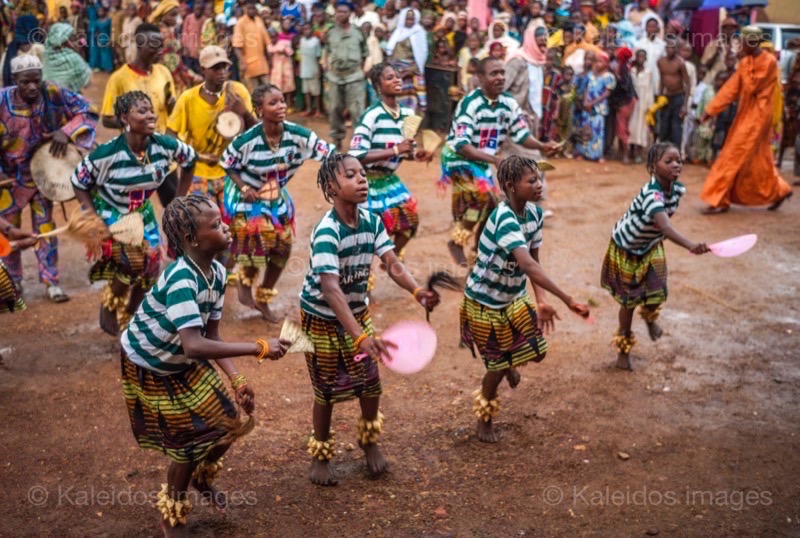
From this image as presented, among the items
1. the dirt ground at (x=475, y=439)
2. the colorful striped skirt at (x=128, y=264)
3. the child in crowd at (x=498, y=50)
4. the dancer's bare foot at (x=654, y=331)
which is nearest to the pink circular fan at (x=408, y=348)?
the dirt ground at (x=475, y=439)

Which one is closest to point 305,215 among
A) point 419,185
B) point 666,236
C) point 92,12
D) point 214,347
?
point 419,185

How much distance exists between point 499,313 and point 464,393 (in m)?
1.09

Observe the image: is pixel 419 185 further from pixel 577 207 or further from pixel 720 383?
pixel 720 383

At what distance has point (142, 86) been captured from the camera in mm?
7848

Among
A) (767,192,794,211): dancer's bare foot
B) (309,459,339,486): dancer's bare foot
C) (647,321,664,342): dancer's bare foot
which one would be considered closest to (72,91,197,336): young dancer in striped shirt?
(309,459,339,486): dancer's bare foot

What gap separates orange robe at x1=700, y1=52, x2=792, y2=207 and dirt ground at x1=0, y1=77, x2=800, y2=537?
2.81 meters

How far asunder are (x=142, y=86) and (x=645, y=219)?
175 inches

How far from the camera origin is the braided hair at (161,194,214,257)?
404 cm

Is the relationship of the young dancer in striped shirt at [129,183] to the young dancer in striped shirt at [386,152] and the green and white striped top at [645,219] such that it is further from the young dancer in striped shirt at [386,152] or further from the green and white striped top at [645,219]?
the green and white striped top at [645,219]

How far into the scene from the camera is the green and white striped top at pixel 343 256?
4.50 metres

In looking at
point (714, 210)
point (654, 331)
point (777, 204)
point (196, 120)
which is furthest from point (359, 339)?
point (777, 204)

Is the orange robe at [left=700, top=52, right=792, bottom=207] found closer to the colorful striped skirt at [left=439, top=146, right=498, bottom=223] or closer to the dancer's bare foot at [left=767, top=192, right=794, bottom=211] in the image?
the dancer's bare foot at [left=767, top=192, right=794, bottom=211]

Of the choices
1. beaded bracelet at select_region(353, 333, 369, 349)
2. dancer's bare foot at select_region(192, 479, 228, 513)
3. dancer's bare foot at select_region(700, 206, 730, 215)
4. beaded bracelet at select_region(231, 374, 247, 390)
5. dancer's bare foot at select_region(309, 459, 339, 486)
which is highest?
beaded bracelet at select_region(353, 333, 369, 349)

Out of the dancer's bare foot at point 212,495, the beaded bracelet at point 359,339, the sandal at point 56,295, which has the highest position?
the beaded bracelet at point 359,339
